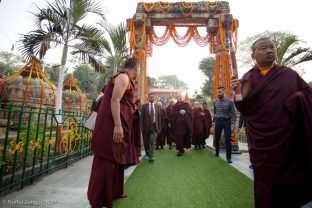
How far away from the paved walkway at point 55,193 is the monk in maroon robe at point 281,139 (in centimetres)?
206

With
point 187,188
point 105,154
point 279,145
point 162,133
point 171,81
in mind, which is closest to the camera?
point 279,145

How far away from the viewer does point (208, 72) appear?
4147cm

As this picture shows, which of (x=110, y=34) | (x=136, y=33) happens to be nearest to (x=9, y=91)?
(x=110, y=34)

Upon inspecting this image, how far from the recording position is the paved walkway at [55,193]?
262 centimetres

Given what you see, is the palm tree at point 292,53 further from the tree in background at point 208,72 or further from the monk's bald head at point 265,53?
the tree in background at point 208,72

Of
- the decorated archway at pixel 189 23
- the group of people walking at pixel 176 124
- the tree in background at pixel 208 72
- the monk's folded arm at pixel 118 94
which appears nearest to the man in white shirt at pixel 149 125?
the group of people walking at pixel 176 124

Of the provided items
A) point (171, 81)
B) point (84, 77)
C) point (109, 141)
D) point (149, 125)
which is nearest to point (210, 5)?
point (149, 125)

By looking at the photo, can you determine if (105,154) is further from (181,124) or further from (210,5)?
(210,5)

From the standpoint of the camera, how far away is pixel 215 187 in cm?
353

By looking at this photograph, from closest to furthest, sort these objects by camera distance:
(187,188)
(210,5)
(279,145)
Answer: (279,145)
(187,188)
(210,5)

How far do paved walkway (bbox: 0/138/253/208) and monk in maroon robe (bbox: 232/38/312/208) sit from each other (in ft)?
6.74

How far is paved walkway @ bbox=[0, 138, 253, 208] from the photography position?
2623 mm

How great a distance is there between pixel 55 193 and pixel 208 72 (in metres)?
40.8

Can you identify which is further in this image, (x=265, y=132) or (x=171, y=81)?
(x=171, y=81)
